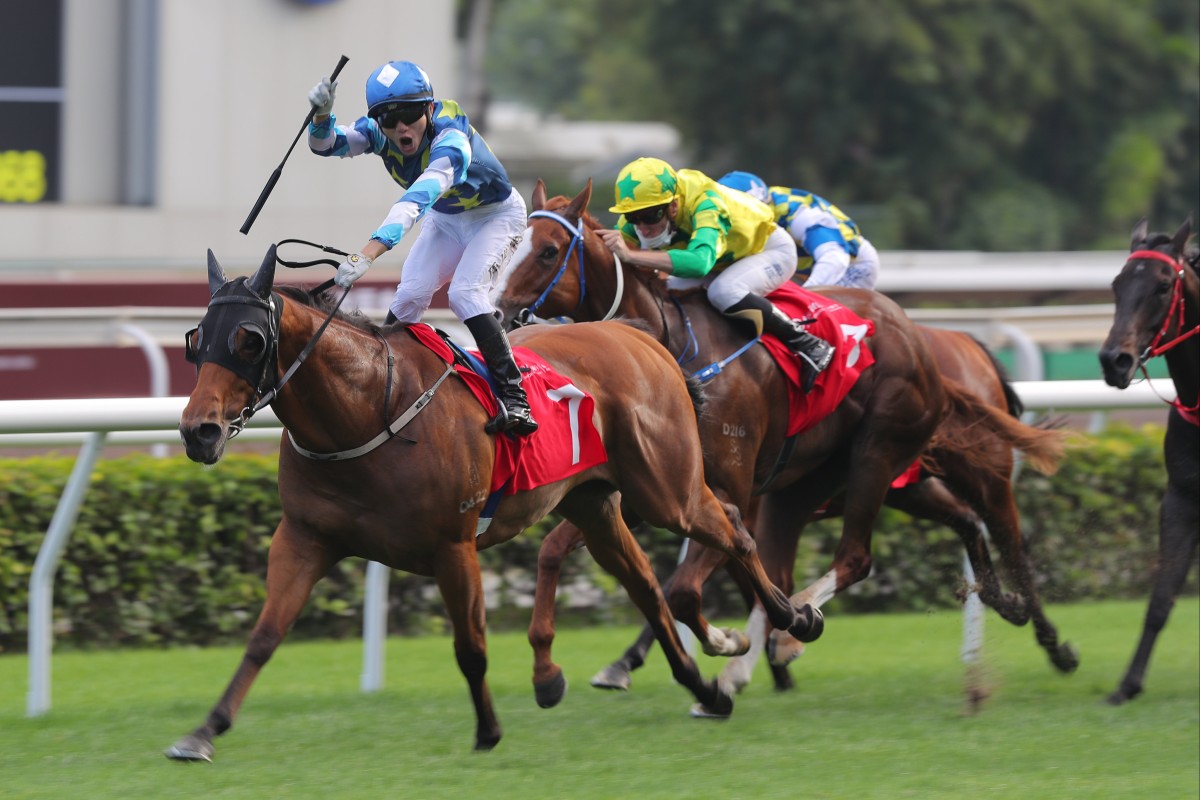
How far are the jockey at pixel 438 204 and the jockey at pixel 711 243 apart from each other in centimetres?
64

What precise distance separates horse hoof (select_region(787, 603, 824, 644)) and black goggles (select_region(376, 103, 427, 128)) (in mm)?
1928

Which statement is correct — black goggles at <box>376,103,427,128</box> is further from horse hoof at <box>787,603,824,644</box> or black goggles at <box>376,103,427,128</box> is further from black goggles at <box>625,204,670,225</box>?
horse hoof at <box>787,603,824,644</box>

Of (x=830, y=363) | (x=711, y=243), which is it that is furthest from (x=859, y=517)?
(x=711, y=243)

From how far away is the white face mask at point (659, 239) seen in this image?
570 cm

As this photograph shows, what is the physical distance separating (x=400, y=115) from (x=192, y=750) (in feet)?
5.53

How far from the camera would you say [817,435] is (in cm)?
596

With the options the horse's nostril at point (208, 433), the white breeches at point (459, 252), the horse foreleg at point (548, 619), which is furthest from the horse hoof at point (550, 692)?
the horse's nostril at point (208, 433)

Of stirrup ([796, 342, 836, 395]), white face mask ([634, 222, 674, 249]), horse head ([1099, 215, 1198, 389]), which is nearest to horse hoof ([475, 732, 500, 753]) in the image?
stirrup ([796, 342, 836, 395])

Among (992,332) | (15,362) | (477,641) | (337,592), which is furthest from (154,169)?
(477,641)

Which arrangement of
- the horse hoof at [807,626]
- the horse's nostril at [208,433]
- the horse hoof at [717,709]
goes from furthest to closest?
the horse hoof at [807,626], the horse hoof at [717,709], the horse's nostril at [208,433]

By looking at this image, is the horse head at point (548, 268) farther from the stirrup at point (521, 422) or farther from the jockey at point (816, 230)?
the jockey at point (816, 230)

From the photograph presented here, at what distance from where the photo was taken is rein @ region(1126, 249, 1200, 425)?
5.66 metres

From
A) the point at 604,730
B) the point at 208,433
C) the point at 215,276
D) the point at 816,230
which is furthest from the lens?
the point at 816,230

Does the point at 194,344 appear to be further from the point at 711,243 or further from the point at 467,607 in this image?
the point at 711,243
